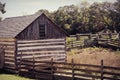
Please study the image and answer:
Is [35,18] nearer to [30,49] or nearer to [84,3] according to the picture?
[30,49]

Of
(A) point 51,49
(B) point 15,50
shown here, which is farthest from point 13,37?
(A) point 51,49

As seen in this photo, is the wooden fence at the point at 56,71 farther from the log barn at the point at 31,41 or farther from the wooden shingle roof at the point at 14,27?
the wooden shingle roof at the point at 14,27

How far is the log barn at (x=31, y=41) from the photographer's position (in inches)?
881

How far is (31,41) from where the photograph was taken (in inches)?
912

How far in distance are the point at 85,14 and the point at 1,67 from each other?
4851 cm

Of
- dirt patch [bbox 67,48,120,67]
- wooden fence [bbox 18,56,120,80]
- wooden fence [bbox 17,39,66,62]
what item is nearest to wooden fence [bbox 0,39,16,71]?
wooden fence [bbox 17,39,66,62]

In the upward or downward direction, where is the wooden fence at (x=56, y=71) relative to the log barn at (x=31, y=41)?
downward

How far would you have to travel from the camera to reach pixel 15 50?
22125mm

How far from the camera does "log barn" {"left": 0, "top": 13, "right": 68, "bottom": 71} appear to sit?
73.4ft

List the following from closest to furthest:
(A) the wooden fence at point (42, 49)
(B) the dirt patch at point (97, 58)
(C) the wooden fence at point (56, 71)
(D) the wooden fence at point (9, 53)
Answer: (C) the wooden fence at point (56, 71) → (D) the wooden fence at point (9, 53) → (A) the wooden fence at point (42, 49) → (B) the dirt patch at point (97, 58)

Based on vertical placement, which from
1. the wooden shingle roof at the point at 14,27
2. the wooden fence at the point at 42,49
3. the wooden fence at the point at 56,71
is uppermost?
the wooden shingle roof at the point at 14,27

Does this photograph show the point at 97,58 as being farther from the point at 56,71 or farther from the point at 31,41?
the point at 56,71

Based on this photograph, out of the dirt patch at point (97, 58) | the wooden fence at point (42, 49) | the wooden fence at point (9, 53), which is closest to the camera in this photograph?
the wooden fence at point (9, 53)

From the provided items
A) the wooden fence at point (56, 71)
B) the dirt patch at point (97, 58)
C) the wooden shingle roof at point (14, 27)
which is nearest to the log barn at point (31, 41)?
the wooden shingle roof at point (14, 27)
